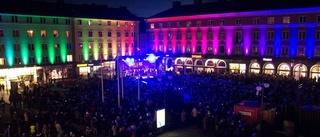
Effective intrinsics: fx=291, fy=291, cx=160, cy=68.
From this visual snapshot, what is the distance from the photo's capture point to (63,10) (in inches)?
2029

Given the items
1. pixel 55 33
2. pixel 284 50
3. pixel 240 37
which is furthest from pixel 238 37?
pixel 55 33

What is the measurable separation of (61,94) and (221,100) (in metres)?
15.7

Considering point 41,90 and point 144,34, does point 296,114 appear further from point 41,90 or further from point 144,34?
point 144,34

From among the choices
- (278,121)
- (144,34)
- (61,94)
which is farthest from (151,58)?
(144,34)

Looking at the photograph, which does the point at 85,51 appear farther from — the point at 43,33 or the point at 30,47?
the point at 30,47

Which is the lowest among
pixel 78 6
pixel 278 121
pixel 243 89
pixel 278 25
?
pixel 278 121

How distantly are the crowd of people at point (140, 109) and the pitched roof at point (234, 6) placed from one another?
1683 centimetres

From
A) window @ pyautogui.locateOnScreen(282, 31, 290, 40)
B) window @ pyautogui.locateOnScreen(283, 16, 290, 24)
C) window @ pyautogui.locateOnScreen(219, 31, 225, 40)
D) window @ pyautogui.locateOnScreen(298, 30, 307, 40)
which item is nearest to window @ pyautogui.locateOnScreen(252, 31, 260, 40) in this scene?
window @ pyautogui.locateOnScreen(282, 31, 290, 40)

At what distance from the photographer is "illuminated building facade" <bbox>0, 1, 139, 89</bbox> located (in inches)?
1692

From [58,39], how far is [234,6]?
31129mm

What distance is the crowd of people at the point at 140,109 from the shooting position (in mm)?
19266

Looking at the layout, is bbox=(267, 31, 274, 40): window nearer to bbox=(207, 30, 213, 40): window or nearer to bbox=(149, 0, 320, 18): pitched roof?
bbox=(149, 0, 320, 18): pitched roof

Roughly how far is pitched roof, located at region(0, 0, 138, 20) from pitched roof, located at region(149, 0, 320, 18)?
884 centimetres

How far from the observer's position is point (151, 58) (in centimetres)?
3966
